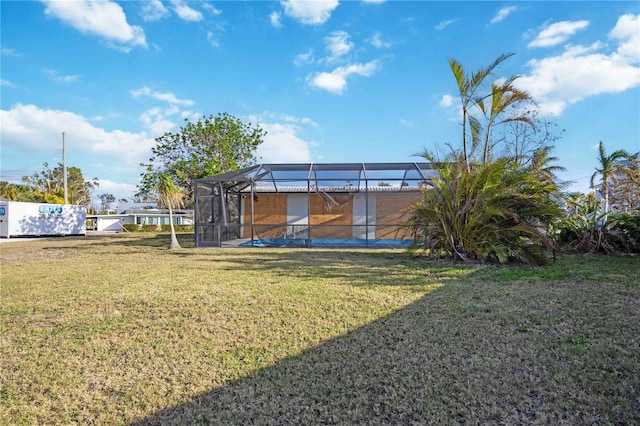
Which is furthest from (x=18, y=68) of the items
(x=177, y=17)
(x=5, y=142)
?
(x=5, y=142)

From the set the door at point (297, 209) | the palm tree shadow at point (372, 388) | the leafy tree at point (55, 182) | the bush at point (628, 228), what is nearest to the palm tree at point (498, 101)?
the bush at point (628, 228)

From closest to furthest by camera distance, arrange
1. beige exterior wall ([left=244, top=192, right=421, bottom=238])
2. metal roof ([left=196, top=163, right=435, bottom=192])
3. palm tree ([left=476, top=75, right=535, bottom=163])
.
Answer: palm tree ([left=476, top=75, right=535, bottom=163]) → metal roof ([left=196, top=163, right=435, bottom=192]) → beige exterior wall ([left=244, top=192, right=421, bottom=238])

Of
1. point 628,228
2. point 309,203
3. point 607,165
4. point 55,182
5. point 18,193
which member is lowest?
point 628,228

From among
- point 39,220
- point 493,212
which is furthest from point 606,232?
point 39,220

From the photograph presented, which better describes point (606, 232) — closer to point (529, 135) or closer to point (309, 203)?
point (529, 135)

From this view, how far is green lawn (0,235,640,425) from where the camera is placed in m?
2.10

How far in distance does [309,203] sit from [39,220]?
20.1 m

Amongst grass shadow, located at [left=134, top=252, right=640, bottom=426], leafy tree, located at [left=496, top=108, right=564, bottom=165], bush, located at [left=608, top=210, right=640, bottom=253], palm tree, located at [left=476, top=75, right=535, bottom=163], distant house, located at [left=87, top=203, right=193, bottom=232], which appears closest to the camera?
grass shadow, located at [left=134, top=252, right=640, bottom=426]

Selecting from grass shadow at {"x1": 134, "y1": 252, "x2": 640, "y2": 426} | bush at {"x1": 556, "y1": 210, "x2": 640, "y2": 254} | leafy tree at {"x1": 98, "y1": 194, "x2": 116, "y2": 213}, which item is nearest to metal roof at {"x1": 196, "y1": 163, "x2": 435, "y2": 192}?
bush at {"x1": 556, "y1": 210, "x2": 640, "y2": 254}

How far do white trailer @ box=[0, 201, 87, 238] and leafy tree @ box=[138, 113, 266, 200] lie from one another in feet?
29.6

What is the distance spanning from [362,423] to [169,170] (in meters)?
17.6

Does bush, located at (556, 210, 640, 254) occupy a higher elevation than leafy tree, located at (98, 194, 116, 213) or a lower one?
lower

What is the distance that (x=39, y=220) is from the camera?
2155 cm

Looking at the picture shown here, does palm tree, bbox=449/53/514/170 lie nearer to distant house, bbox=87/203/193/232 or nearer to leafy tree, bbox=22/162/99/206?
distant house, bbox=87/203/193/232
